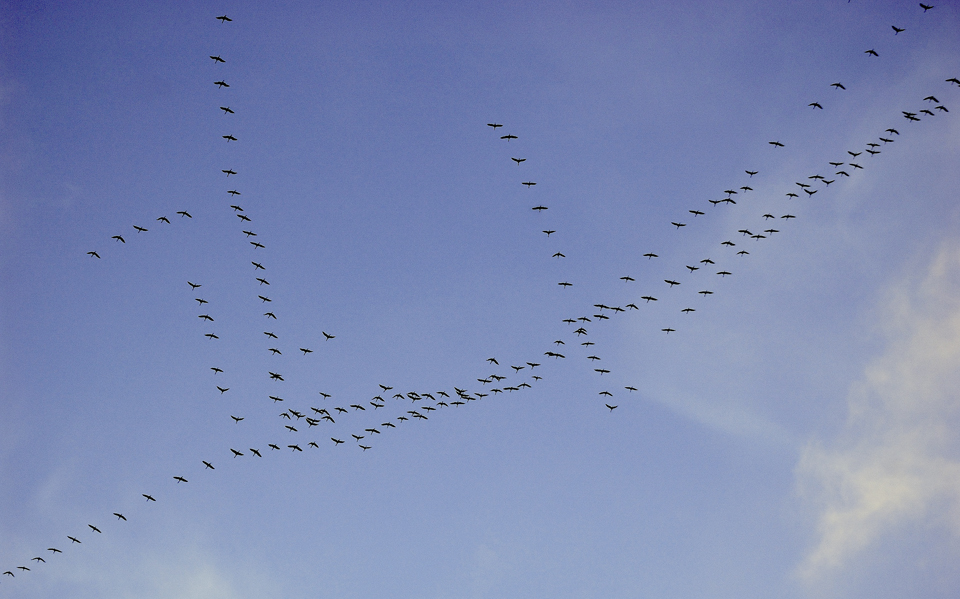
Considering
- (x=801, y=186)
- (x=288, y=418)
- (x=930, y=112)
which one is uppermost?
(x=930, y=112)

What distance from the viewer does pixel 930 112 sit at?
127m

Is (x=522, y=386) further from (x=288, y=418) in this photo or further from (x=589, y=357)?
(x=288, y=418)

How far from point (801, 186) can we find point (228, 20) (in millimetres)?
79310

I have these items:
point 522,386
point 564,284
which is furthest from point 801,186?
point 522,386

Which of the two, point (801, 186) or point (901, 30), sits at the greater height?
point (901, 30)

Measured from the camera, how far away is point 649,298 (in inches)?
5123

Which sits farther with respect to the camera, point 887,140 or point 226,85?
point 887,140

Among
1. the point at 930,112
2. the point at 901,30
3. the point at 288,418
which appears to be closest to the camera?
the point at 901,30

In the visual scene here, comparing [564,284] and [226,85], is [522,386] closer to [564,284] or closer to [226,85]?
[564,284]

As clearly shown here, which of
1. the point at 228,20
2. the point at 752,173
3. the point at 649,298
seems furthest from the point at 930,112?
the point at 228,20

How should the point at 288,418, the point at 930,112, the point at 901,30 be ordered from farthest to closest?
the point at 288,418, the point at 930,112, the point at 901,30

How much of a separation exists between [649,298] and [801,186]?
26.0 metres

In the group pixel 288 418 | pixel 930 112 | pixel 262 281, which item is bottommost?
pixel 288 418

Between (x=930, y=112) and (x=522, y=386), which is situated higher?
(x=930, y=112)
